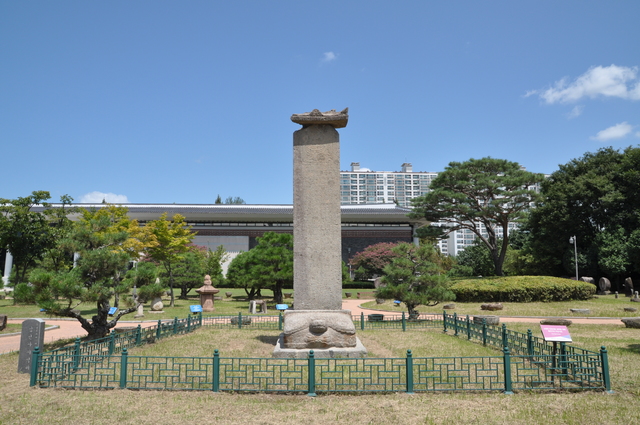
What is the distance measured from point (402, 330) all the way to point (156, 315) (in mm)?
13279

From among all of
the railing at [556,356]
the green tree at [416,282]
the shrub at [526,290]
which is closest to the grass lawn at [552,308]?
the shrub at [526,290]

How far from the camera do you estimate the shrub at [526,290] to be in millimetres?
24328

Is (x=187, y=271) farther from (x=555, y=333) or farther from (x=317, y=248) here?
(x=555, y=333)

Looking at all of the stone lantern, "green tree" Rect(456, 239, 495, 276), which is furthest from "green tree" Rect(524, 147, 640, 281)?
the stone lantern

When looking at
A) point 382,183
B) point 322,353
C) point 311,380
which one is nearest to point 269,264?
point 322,353

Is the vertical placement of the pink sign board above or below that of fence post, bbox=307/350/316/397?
above

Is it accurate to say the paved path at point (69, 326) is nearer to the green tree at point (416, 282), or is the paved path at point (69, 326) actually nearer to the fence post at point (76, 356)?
the green tree at point (416, 282)

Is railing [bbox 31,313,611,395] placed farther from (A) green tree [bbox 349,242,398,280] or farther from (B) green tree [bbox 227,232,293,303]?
(A) green tree [bbox 349,242,398,280]

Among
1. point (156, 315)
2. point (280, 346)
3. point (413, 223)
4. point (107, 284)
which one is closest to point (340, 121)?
point (280, 346)

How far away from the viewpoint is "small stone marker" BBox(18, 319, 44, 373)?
900 cm

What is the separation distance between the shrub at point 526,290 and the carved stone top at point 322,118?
59.9ft

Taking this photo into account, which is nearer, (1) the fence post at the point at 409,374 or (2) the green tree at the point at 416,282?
(1) the fence post at the point at 409,374

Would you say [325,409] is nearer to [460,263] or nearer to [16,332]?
[16,332]

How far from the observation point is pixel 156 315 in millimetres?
21953
